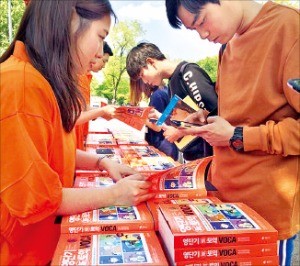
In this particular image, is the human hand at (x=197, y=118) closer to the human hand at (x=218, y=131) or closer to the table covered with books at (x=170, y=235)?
the human hand at (x=218, y=131)

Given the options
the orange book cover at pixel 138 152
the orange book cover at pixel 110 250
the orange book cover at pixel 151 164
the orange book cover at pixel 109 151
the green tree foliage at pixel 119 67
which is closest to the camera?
the orange book cover at pixel 110 250

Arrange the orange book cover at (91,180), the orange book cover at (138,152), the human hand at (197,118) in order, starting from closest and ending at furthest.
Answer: the orange book cover at (91,180) → the human hand at (197,118) → the orange book cover at (138,152)

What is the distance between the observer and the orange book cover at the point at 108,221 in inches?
38.2

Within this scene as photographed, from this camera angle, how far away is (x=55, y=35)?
3.34 ft

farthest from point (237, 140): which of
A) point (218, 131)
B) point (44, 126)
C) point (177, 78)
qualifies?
point (177, 78)

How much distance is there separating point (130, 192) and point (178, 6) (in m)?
0.70

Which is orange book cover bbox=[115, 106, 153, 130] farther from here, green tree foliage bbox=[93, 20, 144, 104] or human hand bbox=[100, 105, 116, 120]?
green tree foliage bbox=[93, 20, 144, 104]

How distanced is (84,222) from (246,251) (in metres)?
0.43

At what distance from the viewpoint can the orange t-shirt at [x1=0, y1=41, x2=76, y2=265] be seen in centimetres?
88

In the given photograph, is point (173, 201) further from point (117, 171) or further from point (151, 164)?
point (151, 164)

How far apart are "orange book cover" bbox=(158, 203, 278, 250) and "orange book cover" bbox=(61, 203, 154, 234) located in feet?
0.18

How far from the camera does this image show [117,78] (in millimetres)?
27234

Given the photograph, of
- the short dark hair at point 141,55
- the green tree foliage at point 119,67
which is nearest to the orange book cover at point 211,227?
the short dark hair at point 141,55

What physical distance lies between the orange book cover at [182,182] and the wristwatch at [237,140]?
0.64 ft
